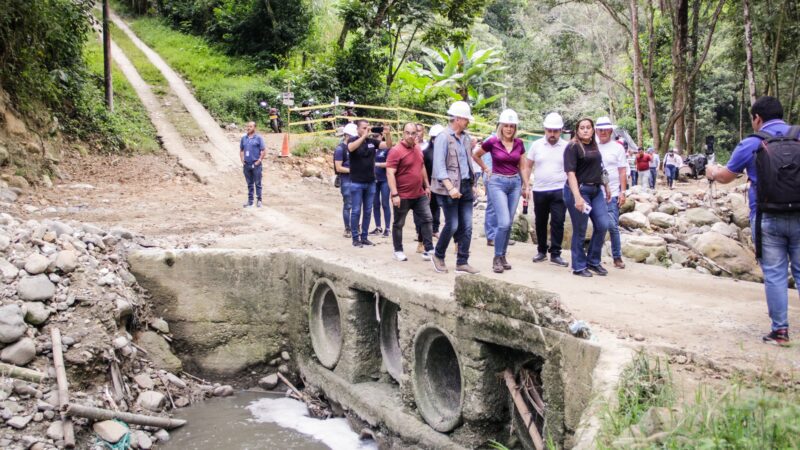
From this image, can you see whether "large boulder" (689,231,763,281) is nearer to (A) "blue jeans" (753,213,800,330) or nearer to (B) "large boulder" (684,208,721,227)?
(B) "large boulder" (684,208,721,227)

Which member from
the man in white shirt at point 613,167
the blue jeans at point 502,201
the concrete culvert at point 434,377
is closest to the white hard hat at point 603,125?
the man in white shirt at point 613,167

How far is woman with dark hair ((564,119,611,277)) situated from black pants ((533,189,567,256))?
1.22 feet

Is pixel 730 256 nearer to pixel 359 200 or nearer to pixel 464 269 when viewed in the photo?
pixel 464 269

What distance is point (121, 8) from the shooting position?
42406 mm

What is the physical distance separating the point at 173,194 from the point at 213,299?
5243 millimetres

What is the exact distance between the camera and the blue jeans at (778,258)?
4.95 m

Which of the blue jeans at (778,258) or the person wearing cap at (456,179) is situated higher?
the person wearing cap at (456,179)

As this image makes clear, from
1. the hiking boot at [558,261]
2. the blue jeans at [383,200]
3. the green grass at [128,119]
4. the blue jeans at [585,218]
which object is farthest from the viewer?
the green grass at [128,119]

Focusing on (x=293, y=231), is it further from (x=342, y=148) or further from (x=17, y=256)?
(x=17, y=256)

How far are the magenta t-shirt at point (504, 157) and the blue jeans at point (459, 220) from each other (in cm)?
41

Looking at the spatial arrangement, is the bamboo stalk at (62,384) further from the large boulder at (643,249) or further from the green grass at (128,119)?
the green grass at (128,119)

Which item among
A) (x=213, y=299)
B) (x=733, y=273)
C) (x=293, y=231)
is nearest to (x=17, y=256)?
(x=213, y=299)

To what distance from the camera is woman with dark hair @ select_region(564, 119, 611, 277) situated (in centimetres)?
739

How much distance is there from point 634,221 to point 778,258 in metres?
7.64
